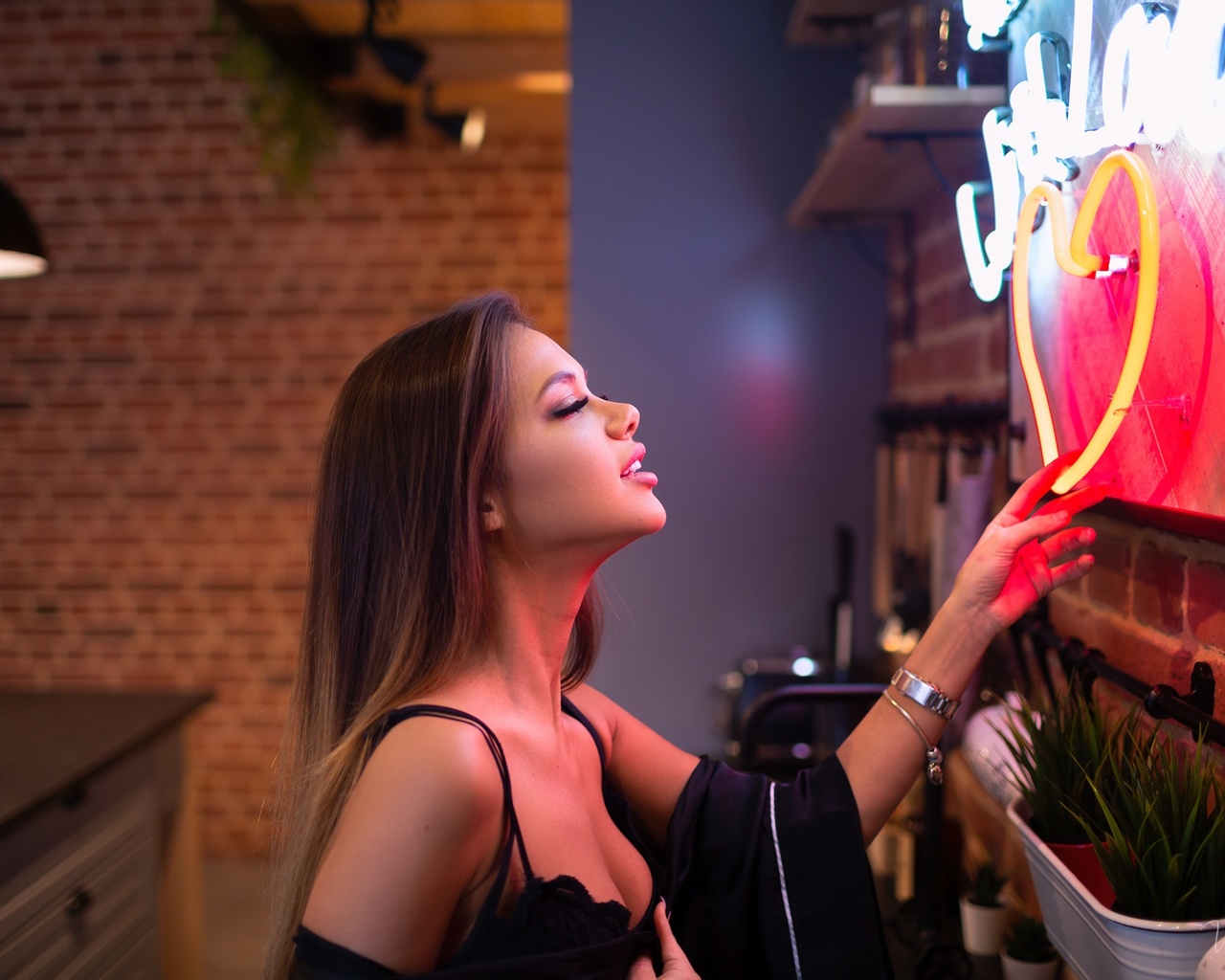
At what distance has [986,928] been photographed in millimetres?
1337

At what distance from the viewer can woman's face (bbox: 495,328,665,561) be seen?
1145mm

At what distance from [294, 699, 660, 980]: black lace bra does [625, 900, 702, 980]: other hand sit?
0.10ft

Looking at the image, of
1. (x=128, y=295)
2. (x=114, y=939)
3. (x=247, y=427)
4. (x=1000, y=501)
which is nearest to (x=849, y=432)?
(x=1000, y=501)

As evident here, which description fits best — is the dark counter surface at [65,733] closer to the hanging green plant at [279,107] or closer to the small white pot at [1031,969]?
the small white pot at [1031,969]

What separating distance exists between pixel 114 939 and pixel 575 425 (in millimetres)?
1889

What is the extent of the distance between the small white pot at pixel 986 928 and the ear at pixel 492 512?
832 mm

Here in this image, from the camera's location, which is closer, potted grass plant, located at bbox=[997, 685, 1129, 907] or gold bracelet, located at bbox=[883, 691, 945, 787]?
potted grass plant, located at bbox=[997, 685, 1129, 907]

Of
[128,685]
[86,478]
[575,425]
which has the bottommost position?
[128,685]

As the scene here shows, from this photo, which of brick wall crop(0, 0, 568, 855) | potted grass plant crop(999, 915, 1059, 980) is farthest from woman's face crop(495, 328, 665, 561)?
brick wall crop(0, 0, 568, 855)

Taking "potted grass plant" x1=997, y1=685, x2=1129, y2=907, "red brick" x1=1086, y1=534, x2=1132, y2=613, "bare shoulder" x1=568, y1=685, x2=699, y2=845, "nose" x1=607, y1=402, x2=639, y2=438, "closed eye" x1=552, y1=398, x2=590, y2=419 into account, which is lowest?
"bare shoulder" x1=568, y1=685, x2=699, y2=845

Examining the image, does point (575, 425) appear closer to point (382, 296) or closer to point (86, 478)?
point (382, 296)

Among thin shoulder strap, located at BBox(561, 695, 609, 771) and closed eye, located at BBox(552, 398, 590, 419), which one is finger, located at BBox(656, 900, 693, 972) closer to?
thin shoulder strap, located at BBox(561, 695, 609, 771)

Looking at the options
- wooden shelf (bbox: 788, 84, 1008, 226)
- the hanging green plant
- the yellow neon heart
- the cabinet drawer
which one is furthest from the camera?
the hanging green plant

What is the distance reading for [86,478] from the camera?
13.7 ft
